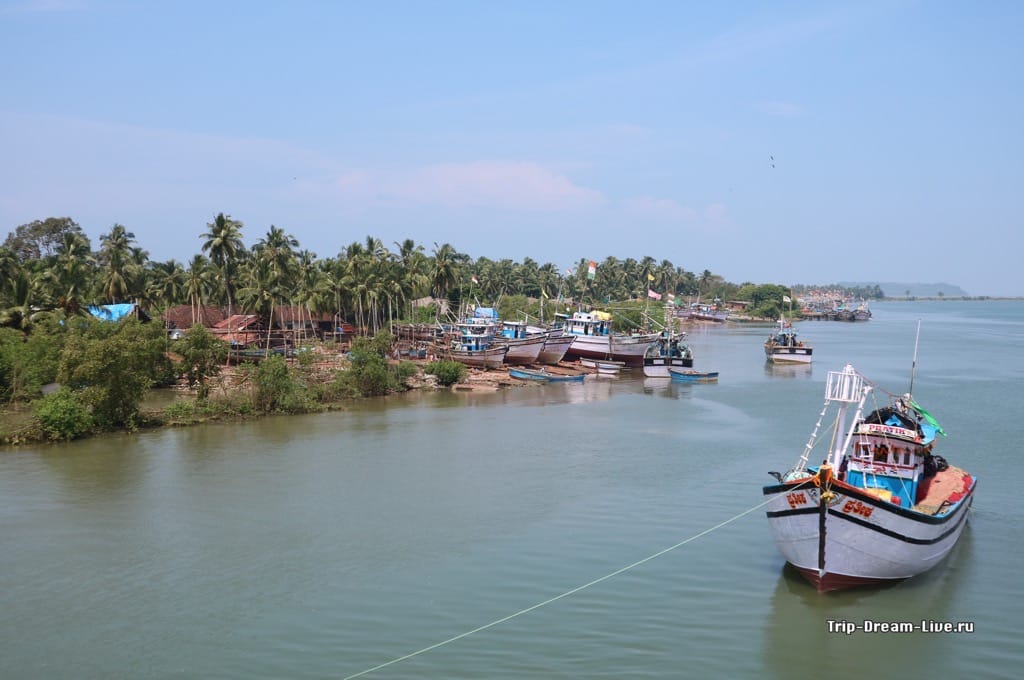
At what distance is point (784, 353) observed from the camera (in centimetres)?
7975

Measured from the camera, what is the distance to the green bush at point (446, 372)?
5696 centimetres

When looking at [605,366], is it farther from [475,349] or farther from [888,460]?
[888,460]

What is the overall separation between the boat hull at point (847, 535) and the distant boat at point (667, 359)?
48.0 metres

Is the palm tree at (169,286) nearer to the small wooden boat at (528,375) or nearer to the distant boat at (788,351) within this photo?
the small wooden boat at (528,375)

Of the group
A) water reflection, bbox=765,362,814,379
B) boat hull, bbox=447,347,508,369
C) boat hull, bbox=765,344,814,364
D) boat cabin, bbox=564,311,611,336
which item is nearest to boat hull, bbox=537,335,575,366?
boat cabin, bbox=564,311,611,336

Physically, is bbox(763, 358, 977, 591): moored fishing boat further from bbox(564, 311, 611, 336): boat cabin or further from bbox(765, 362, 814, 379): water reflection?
bbox(564, 311, 611, 336): boat cabin

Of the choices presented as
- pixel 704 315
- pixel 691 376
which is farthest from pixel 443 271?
pixel 704 315

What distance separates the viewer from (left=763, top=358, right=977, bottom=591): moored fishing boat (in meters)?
17.2

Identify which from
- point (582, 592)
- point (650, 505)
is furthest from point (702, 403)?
point (582, 592)

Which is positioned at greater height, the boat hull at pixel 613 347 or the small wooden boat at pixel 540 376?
the boat hull at pixel 613 347

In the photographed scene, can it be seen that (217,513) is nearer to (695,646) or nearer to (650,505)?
(650,505)

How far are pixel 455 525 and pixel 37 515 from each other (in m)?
12.8

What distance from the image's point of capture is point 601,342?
73312mm

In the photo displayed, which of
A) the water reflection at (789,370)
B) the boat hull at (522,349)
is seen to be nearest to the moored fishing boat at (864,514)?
the boat hull at (522,349)
